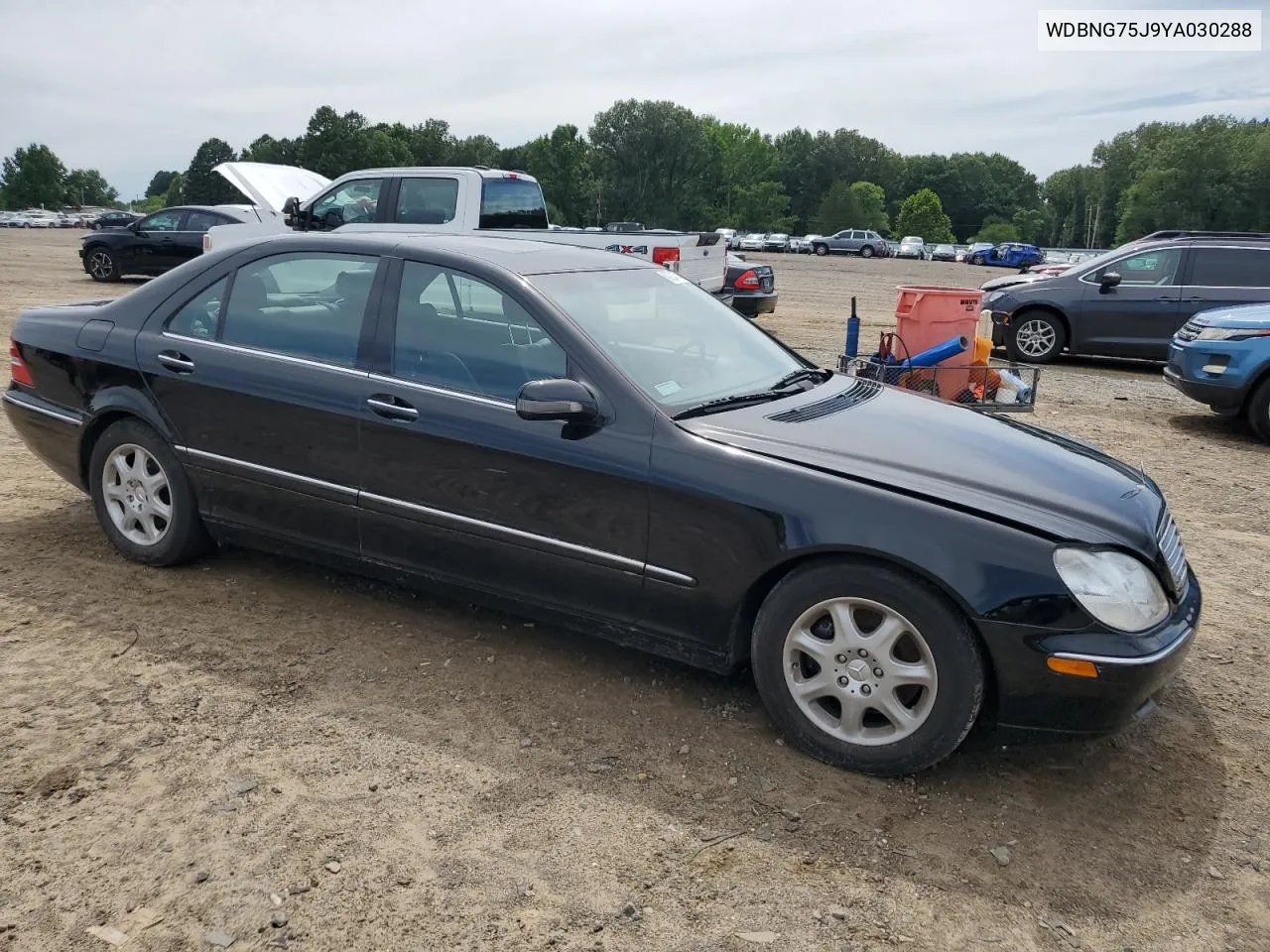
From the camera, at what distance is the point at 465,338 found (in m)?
3.84

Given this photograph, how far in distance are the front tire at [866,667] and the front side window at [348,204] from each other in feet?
32.7

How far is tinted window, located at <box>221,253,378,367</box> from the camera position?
407 cm

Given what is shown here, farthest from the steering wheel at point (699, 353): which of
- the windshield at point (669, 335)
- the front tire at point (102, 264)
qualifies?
the front tire at point (102, 264)

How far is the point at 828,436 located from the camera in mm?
3434

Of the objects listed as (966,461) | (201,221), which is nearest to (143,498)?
(966,461)

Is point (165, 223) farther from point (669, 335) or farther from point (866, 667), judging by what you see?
point (866, 667)

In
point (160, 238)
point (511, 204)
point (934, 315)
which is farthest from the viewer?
point (160, 238)

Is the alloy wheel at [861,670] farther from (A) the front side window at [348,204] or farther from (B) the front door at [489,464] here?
(A) the front side window at [348,204]

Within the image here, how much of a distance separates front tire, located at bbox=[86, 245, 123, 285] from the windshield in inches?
725

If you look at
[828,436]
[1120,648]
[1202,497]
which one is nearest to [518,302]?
[828,436]

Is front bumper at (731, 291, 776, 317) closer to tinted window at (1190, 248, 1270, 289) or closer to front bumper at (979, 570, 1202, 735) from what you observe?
tinted window at (1190, 248, 1270, 289)

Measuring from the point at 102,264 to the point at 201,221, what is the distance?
2.40 metres

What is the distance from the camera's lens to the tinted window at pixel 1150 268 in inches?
474

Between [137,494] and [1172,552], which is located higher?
Answer: [1172,552]
